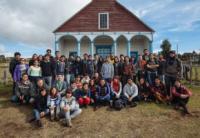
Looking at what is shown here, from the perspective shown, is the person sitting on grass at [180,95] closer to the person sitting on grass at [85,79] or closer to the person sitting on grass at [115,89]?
the person sitting on grass at [115,89]

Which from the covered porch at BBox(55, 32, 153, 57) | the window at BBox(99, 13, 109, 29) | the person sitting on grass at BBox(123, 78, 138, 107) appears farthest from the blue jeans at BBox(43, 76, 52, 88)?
the window at BBox(99, 13, 109, 29)

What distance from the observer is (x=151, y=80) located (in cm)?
1237

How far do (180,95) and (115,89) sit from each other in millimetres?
2610

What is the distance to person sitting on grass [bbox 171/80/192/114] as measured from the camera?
11.1 metres

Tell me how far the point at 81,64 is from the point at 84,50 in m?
10.2

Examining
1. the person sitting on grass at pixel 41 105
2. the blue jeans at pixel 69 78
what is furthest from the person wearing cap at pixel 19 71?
the blue jeans at pixel 69 78

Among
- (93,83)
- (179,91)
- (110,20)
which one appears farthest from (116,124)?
(110,20)

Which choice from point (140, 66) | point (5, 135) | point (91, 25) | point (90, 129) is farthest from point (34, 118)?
point (91, 25)

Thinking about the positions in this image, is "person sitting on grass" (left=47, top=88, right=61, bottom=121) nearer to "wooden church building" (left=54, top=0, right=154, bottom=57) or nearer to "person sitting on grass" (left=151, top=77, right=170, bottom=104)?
"person sitting on grass" (left=151, top=77, right=170, bottom=104)

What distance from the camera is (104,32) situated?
21.6 m

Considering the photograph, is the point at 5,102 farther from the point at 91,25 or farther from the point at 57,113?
the point at 91,25

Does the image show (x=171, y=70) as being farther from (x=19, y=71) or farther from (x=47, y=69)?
(x=19, y=71)

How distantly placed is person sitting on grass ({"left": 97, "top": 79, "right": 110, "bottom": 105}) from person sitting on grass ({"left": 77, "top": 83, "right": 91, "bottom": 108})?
1.37 feet

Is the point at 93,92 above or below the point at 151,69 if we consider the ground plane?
below
